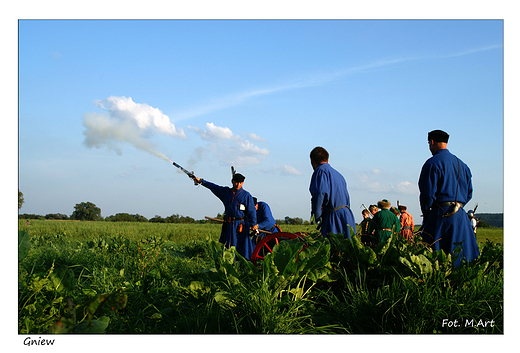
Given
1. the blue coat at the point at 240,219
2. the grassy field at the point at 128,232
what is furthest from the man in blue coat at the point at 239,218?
the grassy field at the point at 128,232

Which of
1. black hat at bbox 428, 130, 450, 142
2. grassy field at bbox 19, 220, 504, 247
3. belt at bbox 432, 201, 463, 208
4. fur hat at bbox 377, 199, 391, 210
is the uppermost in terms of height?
black hat at bbox 428, 130, 450, 142

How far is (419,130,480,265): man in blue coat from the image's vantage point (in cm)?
392

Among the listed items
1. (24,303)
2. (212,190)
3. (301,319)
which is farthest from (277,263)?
(212,190)

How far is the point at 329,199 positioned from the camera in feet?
14.4

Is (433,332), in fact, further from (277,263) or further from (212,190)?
(212,190)

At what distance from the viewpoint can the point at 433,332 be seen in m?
2.68

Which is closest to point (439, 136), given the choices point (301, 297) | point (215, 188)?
point (301, 297)

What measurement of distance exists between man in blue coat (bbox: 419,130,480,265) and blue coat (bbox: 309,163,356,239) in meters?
0.87

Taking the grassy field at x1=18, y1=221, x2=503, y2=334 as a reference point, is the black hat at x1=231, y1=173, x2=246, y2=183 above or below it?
above

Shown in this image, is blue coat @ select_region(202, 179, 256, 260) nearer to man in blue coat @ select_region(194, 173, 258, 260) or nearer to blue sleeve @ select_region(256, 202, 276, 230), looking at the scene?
man in blue coat @ select_region(194, 173, 258, 260)

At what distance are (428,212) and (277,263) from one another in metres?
2.14

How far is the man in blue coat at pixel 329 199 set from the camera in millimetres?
4309

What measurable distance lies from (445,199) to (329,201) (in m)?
1.29

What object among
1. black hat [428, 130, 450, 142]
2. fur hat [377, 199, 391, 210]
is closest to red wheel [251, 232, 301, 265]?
black hat [428, 130, 450, 142]
